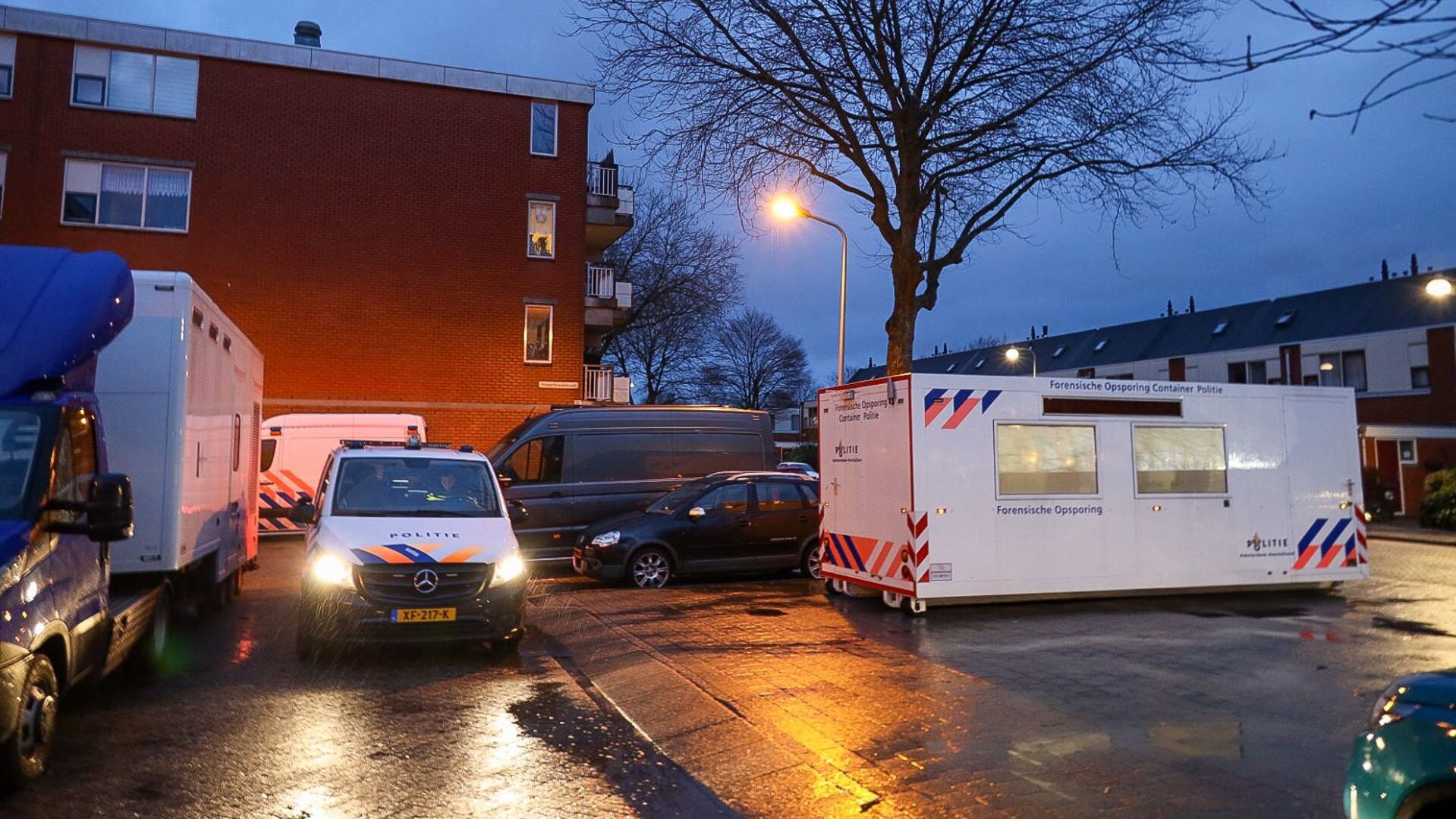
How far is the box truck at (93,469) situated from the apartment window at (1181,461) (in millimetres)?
10037

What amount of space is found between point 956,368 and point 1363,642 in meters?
62.2

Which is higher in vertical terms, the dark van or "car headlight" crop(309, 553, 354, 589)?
the dark van

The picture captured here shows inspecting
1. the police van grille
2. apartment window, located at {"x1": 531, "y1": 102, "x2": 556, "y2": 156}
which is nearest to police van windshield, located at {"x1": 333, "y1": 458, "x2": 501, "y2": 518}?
the police van grille

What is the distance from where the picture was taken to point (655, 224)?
1622 inches

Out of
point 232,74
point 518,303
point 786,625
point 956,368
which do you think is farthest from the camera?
point 956,368

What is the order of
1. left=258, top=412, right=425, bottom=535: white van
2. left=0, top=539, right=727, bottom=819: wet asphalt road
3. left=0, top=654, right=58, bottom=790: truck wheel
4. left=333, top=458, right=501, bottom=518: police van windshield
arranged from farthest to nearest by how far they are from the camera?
left=258, top=412, right=425, bottom=535: white van, left=333, top=458, right=501, bottom=518: police van windshield, left=0, top=539, right=727, bottom=819: wet asphalt road, left=0, top=654, right=58, bottom=790: truck wheel

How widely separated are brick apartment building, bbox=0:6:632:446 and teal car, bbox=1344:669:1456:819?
25.7 metres

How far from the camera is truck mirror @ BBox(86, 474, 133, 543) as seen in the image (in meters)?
5.66

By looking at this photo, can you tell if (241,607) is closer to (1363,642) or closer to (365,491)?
(365,491)

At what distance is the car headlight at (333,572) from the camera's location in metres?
8.27

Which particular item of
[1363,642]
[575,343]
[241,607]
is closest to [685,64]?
[241,607]

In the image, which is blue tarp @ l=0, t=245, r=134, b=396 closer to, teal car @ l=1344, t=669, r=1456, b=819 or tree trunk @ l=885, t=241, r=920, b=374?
teal car @ l=1344, t=669, r=1456, b=819

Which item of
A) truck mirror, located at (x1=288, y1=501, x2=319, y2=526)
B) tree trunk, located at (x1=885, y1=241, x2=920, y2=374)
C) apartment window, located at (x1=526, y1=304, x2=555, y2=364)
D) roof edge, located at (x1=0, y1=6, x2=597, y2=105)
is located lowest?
truck mirror, located at (x1=288, y1=501, x2=319, y2=526)

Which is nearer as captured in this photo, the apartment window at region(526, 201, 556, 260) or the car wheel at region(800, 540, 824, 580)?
the car wheel at region(800, 540, 824, 580)
